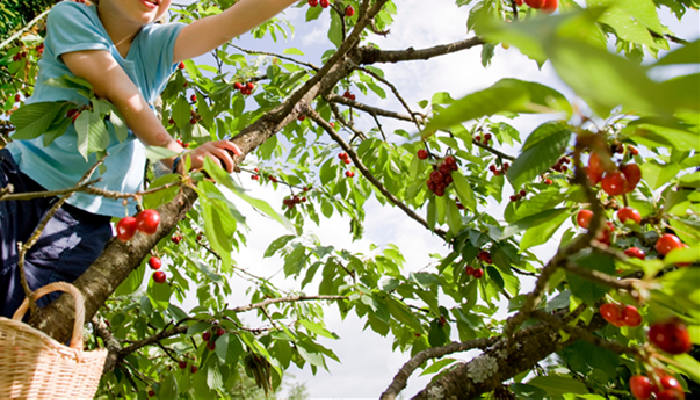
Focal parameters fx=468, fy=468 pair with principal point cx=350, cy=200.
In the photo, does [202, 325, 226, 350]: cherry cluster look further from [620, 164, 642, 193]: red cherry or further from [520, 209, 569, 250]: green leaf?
[620, 164, 642, 193]: red cherry

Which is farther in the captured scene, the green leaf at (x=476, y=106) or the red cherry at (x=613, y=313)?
the red cherry at (x=613, y=313)

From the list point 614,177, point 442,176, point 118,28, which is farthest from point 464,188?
point 118,28

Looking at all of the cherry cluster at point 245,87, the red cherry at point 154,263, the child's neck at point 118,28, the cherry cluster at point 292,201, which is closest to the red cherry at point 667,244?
the child's neck at point 118,28

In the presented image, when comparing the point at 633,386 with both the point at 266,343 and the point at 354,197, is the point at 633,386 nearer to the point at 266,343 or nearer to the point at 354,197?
the point at 266,343

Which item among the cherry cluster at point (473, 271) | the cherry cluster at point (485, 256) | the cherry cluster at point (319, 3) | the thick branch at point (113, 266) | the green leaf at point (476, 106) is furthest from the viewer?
the cherry cluster at point (319, 3)

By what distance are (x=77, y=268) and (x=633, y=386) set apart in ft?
5.09

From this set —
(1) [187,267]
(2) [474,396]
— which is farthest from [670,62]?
(1) [187,267]

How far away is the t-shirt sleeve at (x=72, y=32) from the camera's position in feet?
4.38

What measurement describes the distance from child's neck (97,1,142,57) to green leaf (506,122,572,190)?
1401 mm

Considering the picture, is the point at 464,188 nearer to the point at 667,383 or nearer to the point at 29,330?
the point at 667,383

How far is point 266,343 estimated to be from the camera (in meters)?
1.93

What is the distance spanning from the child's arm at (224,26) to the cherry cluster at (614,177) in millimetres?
1023

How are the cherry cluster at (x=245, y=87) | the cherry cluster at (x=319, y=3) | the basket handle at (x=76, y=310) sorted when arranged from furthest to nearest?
the cherry cluster at (x=319, y=3) < the cherry cluster at (x=245, y=87) < the basket handle at (x=76, y=310)

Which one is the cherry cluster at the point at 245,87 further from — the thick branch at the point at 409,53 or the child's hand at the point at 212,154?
the child's hand at the point at 212,154
